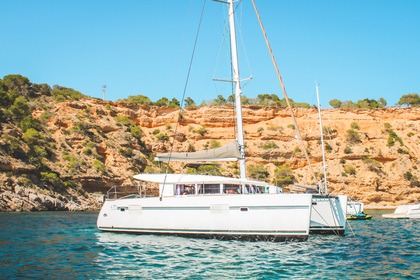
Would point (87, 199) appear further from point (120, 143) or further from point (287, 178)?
point (287, 178)

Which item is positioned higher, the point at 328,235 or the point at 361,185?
the point at 361,185

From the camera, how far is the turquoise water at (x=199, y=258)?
10.7 meters

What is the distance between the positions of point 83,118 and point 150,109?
46.2 ft

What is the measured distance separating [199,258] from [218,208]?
371cm

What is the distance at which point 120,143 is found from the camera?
59250 mm

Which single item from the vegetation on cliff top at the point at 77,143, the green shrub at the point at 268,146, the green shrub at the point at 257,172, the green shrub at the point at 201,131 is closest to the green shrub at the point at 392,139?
the vegetation on cliff top at the point at 77,143

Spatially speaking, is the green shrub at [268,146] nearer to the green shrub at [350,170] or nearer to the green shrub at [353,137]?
the green shrub at [350,170]

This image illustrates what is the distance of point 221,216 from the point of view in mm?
16312

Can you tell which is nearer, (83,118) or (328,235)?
(328,235)

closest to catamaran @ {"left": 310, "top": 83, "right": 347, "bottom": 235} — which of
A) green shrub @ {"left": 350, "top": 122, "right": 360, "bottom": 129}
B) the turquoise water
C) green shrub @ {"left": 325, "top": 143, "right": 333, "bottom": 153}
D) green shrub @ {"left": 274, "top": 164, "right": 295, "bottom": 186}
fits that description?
the turquoise water

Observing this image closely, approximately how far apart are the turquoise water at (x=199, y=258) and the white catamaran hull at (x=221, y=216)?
459 millimetres

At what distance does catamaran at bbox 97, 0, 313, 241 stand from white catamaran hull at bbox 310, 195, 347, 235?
243cm

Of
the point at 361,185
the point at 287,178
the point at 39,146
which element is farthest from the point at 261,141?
the point at 39,146

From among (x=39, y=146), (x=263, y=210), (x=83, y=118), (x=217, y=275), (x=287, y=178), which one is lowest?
(x=217, y=275)
